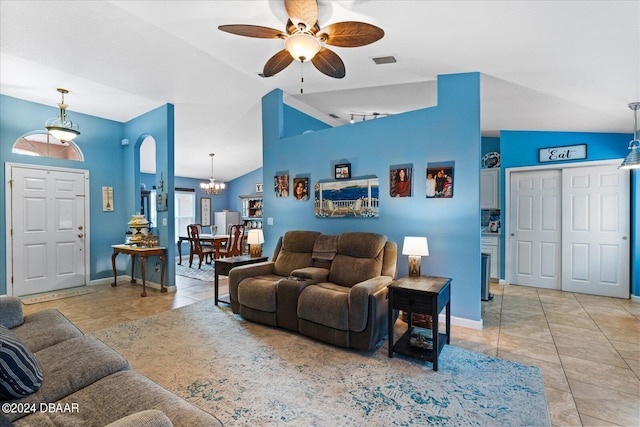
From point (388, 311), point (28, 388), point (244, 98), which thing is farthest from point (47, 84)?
point (388, 311)

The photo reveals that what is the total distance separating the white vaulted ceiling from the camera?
2279 millimetres

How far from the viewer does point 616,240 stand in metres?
4.29

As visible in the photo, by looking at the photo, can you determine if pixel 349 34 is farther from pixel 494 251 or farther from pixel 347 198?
pixel 494 251

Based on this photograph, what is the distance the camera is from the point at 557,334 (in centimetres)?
306

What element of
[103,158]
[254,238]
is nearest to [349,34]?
[254,238]

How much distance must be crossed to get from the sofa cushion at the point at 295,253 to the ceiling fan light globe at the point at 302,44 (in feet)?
7.14

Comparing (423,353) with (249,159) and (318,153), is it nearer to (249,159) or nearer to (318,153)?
(318,153)

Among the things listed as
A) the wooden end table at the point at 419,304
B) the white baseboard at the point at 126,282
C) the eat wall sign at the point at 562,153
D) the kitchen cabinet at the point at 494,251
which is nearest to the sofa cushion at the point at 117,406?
the wooden end table at the point at 419,304

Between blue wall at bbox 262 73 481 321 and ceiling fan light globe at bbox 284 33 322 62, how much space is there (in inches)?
66.6

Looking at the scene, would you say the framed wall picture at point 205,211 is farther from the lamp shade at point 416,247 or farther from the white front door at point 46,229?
the lamp shade at point 416,247

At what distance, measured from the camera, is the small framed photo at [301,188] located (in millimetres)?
4348

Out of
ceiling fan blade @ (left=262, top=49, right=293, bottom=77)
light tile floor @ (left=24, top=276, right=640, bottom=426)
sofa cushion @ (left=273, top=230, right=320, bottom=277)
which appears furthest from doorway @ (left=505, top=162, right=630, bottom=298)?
ceiling fan blade @ (left=262, top=49, right=293, bottom=77)

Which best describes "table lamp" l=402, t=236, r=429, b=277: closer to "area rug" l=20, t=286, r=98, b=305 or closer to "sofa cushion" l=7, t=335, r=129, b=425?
"sofa cushion" l=7, t=335, r=129, b=425

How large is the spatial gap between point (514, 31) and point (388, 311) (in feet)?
8.26
